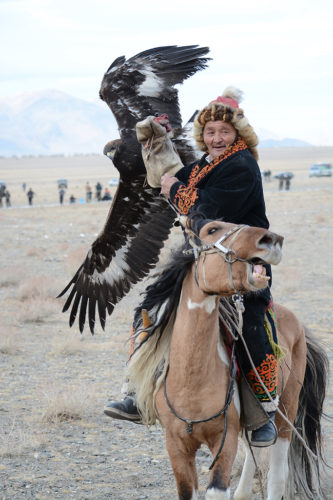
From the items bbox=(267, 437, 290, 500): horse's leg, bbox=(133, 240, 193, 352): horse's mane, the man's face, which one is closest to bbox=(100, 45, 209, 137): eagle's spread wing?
the man's face

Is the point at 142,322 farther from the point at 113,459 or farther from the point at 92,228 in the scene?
the point at 92,228

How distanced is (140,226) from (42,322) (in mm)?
6121

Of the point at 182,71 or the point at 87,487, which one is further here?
the point at 182,71

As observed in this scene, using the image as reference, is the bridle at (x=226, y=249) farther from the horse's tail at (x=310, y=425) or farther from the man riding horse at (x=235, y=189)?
the horse's tail at (x=310, y=425)

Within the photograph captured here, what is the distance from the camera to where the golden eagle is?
5930mm

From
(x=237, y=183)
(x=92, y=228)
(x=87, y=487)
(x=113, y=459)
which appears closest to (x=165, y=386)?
(x=237, y=183)

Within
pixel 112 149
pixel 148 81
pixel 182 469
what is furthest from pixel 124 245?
pixel 182 469

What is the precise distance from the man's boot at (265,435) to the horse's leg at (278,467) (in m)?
0.74

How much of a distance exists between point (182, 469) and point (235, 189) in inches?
65.5

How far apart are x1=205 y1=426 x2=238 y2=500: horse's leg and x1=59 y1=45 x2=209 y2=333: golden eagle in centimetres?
205

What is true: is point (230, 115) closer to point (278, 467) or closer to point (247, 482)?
point (278, 467)

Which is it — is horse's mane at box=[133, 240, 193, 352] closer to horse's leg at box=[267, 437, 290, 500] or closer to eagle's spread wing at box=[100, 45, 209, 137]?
horse's leg at box=[267, 437, 290, 500]

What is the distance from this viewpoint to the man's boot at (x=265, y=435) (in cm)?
432

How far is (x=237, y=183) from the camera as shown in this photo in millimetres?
3943
